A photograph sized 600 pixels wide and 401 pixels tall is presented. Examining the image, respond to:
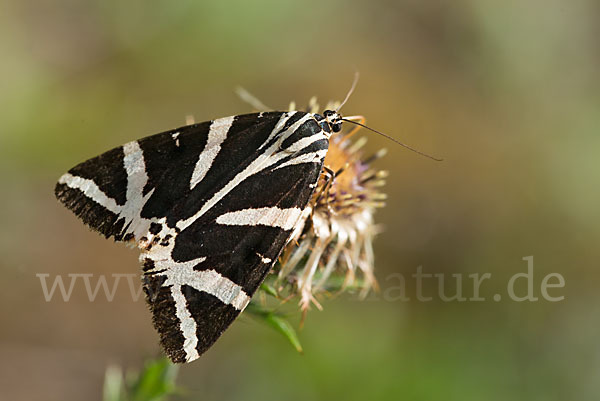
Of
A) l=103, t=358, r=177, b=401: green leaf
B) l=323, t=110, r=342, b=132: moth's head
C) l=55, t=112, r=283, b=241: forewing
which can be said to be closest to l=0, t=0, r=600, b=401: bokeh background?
l=103, t=358, r=177, b=401: green leaf

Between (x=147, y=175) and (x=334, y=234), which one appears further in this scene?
(x=334, y=234)

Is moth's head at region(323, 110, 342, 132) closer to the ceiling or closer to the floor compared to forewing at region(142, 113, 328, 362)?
closer to the ceiling

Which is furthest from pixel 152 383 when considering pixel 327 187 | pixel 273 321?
pixel 327 187

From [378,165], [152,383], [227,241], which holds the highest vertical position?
[378,165]

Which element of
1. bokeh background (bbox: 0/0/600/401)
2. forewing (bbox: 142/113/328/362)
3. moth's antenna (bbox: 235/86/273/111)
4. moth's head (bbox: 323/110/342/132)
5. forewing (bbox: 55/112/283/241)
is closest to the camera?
forewing (bbox: 142/113/328/362)

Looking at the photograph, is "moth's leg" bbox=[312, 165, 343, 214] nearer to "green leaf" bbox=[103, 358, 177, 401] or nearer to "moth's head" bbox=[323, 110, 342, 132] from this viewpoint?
"moth's head" bbox=[323, 110, 342, 132]

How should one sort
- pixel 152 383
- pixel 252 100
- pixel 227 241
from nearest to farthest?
pixel 227 241
pixel 152 383
pixel 252 100

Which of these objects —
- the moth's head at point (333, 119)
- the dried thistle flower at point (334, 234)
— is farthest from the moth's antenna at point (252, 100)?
the moth's head at point (333, 119)

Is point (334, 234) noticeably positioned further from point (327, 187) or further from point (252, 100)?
point (252, 100)
